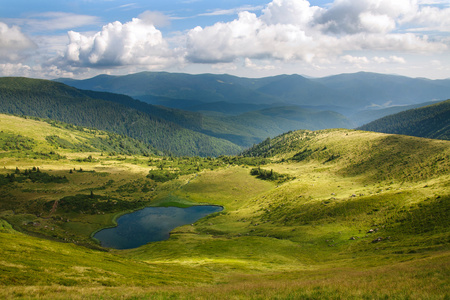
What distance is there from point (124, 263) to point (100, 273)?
12.7 metres

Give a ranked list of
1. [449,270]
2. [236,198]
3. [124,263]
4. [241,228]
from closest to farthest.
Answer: [449,270]
[124,263]
[241,228]
[236,198]

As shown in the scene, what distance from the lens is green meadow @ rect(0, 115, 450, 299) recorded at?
2622 cm

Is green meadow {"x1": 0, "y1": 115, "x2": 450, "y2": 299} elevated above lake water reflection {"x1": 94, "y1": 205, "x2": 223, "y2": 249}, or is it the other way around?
green meadow {"x1": 0, "y1": 115, "x2": 450, "y2": 299}

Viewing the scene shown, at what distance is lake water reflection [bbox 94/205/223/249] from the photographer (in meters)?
123

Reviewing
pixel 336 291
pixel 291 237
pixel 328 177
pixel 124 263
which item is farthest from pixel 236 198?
Result: pixel 336 291

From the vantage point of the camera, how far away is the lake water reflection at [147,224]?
12296cm

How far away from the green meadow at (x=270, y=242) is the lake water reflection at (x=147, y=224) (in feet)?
22.7

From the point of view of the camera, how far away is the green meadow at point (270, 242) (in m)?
26.2

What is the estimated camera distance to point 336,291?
22.4 meters

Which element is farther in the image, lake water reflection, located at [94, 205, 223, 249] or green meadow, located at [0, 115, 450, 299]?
lake water reflection, located at [94, 205, 223, 249]

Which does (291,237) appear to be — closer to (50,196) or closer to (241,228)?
(241,228)

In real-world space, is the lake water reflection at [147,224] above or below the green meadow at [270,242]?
below

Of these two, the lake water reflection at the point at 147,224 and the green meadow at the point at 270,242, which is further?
the lake water reflection at the point at 147,224

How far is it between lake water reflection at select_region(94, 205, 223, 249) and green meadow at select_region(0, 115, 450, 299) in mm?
6920
